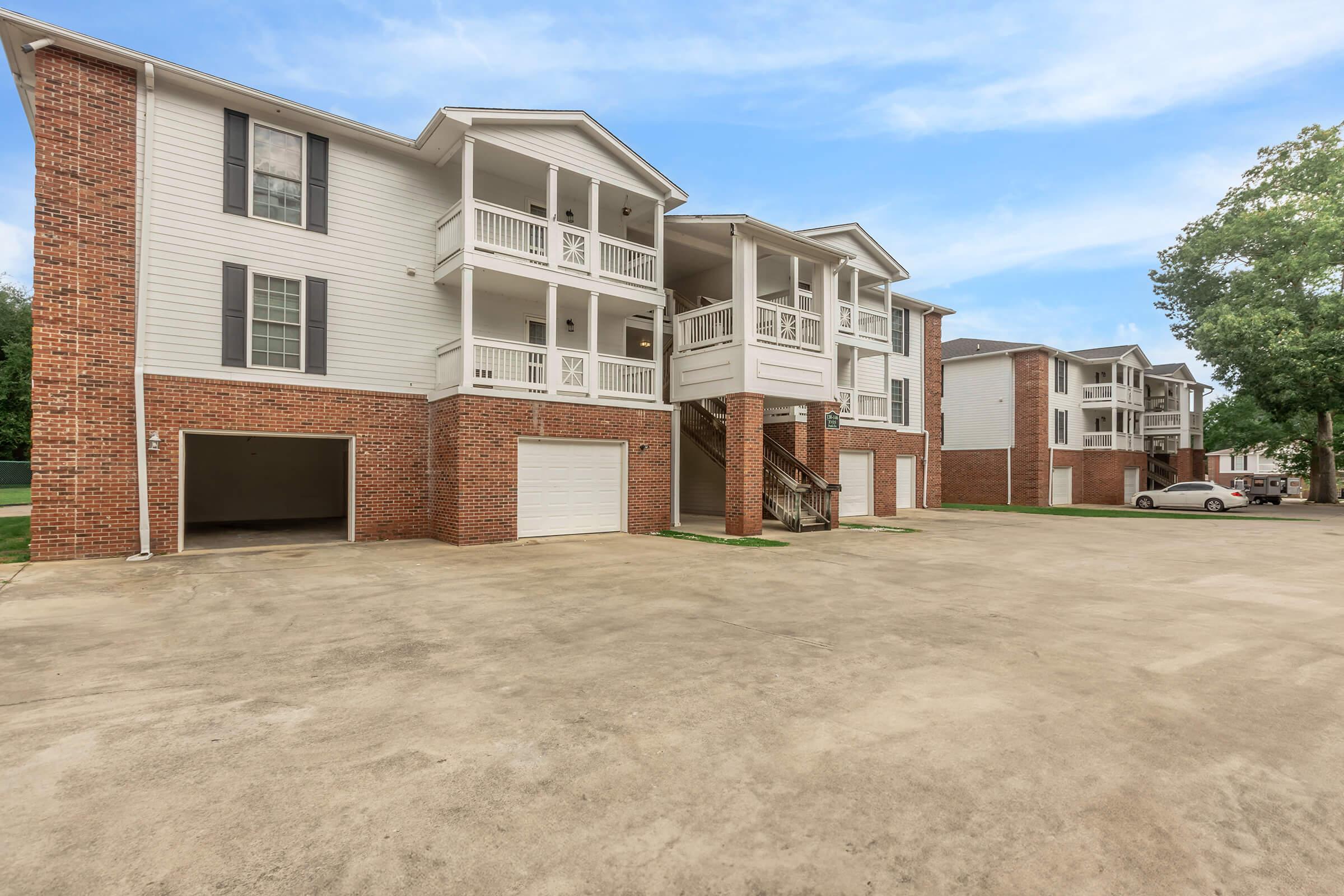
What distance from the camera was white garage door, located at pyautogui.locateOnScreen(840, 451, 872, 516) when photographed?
20141mm

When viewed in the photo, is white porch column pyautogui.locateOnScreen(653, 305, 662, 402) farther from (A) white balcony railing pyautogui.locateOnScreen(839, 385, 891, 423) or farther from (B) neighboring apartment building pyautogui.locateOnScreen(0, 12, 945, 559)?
(A) white balcony railing pyautogui.locateOnScreen(839, 385, 891, 423)

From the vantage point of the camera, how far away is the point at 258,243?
36.9ft

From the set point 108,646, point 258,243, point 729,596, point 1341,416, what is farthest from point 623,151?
point 1341,416

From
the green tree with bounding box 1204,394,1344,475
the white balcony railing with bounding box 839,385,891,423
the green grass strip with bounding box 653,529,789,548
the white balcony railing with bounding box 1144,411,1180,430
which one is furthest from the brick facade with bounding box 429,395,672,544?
the green tree with bounding box 1204,394,1344,475

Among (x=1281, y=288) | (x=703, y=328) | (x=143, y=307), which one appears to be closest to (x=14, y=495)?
(x=143, y=307)

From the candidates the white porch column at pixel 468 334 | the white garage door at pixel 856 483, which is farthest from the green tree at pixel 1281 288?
the white porch column at pixel 468 334

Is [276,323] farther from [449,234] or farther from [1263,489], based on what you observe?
[1263,489]

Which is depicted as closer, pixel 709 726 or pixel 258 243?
pixel 709 726

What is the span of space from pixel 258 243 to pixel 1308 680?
49.1ft

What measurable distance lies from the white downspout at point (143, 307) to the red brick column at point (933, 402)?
22850 millimetres

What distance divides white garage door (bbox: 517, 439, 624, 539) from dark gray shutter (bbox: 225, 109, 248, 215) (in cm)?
658

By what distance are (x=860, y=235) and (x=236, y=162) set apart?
1581 centimetres

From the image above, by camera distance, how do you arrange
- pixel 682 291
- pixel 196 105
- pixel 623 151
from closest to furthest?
pixel 196 105 → pixel 623 151 → pixel 682 291

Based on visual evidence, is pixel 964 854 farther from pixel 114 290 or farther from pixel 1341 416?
pixel 1341 416
